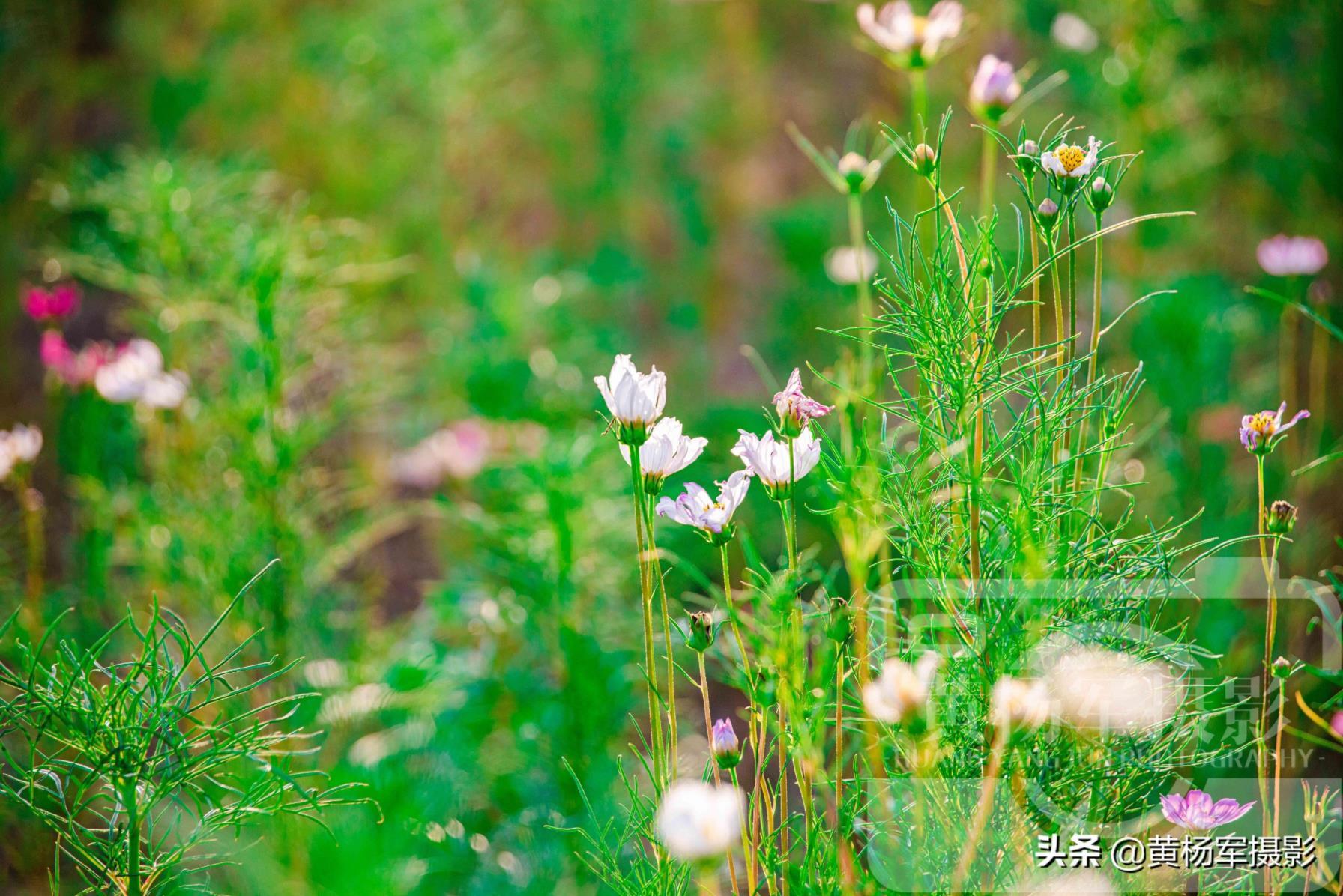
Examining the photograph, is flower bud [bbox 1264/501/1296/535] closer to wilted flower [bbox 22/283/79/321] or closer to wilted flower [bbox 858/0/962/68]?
wilted flower [bbox 858/0/962/68]

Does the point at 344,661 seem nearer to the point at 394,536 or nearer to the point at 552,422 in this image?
the point at 552,422

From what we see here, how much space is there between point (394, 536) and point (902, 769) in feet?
4.70

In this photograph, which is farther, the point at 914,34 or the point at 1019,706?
the point at 914,34

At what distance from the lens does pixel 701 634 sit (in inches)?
19.2

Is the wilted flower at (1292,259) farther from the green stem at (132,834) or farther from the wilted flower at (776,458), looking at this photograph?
the green stem at (132,834)

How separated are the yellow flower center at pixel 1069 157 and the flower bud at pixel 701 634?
28 centimetres

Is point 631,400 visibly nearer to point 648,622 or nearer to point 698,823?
point 648,622

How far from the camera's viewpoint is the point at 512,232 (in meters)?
2.28

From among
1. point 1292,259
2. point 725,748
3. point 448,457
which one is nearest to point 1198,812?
point 725,748

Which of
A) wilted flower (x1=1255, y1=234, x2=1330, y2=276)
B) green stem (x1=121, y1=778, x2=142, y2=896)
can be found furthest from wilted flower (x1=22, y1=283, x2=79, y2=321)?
wilted flower (x1=1255, y1=234, x2=1330, y2=276)

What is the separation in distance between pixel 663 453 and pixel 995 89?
0.92ft

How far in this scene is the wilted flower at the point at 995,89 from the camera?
0.56 meters

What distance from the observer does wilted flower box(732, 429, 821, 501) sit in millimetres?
490

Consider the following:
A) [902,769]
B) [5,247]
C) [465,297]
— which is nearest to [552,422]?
[465,297]
